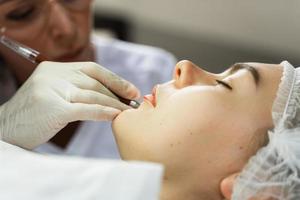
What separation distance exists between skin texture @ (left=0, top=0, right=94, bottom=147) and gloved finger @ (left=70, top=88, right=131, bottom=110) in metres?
0.25

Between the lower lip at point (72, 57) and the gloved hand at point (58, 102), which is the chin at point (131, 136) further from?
the lower lip at point (72, 57)

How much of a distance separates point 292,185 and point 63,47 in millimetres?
695

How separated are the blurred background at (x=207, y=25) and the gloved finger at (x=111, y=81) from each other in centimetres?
133

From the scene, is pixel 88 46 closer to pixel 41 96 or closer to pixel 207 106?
pixel 41 96

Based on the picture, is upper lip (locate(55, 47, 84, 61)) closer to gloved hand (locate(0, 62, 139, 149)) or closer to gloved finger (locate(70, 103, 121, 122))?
gloved hand (locate(0, 62, 139, 149))

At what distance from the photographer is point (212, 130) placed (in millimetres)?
964

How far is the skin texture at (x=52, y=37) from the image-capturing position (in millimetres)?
1321

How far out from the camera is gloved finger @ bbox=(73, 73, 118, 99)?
3.55 feet

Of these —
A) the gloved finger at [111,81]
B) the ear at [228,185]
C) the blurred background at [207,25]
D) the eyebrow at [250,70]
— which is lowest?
the blurred background at [207,25]

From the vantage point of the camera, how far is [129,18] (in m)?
2.89

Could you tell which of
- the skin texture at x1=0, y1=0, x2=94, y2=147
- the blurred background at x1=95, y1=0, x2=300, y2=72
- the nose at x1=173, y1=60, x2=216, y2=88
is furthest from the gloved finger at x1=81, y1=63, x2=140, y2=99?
the blurred background at x1=95, y1=0, x2=300, y2=72

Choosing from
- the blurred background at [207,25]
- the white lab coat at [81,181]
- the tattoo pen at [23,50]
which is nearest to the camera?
the white lab coat at [81,181]

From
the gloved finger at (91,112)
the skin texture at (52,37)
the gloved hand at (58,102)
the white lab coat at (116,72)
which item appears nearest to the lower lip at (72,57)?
the skin texture at (52,37)

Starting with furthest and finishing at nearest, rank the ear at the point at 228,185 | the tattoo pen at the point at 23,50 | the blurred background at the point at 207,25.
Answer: the blurred background at the point at 207,25 → the tattoo pen at the point at 23,50 → the ear at the point at 228,185
